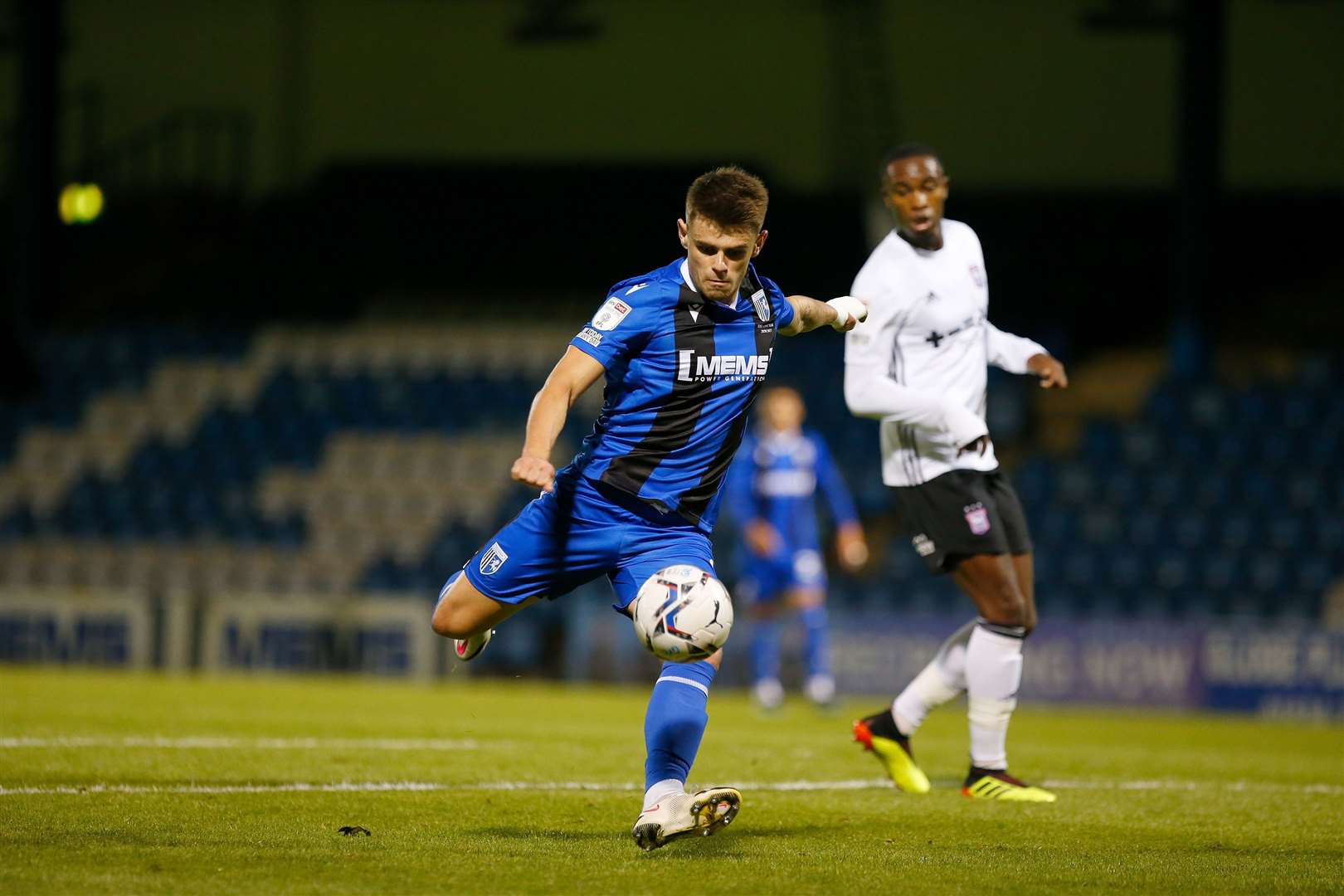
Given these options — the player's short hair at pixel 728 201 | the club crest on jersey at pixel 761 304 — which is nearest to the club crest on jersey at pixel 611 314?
the player's short hair at pixel 728 201

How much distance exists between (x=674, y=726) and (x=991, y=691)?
2.06 metres

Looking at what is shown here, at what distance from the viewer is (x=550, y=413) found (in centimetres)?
491

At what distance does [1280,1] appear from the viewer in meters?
22.1

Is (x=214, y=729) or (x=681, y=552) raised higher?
(x=681, y=552)

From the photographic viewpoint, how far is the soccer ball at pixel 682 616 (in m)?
4.98

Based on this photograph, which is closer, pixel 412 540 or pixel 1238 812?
pixel 1238 812

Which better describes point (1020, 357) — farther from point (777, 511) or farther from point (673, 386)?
point (777, 511)

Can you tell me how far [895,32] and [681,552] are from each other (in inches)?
746

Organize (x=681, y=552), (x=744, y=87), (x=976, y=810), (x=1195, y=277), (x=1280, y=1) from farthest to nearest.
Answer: (x=744, y=87)
(x=1280, y=1)
(x=1195, y=277)
(x=976, y=810)
(x=681, y=552)

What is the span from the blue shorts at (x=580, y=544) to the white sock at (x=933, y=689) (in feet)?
6.31

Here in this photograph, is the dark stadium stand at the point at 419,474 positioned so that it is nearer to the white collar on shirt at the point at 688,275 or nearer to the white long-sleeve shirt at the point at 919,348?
the white long-sleeve shirt at the point at 919,348

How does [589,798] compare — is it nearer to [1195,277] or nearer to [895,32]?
[1195,277]

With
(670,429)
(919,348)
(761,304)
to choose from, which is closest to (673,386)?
(670,429)

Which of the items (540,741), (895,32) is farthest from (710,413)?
(895,32)
